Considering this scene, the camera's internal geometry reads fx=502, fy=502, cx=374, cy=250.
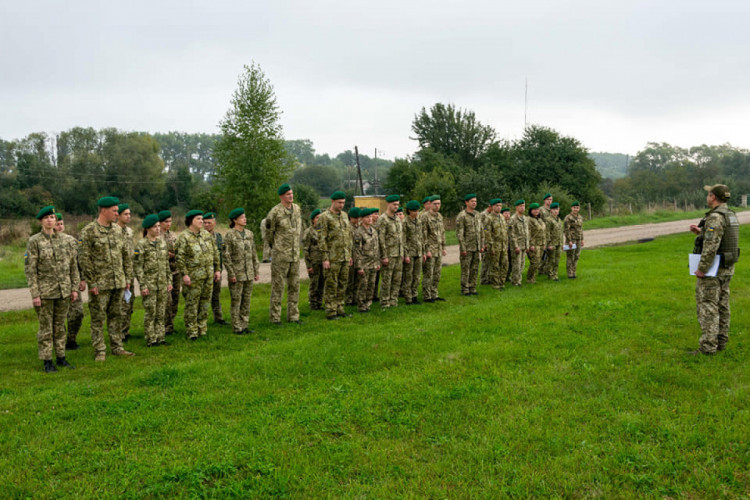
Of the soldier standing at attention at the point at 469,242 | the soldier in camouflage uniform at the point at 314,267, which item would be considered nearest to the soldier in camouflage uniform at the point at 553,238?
the soldier standing at attention at the point at 469,242

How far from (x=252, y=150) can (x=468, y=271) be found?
12904 mm

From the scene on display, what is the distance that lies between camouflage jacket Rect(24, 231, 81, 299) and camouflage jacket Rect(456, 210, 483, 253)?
26.6ft

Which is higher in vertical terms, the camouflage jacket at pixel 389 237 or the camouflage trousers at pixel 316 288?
the camouflage jacket at pixel 389 237

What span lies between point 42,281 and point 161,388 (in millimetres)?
2509

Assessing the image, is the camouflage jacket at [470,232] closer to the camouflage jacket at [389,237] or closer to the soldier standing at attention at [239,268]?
the camouflage jacket at [389,237]

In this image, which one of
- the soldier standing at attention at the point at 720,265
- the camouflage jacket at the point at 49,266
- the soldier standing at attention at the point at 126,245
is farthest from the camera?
the soldier standing at attention at the point at 126,245

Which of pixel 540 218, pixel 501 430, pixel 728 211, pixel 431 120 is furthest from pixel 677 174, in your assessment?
pixel 501 430

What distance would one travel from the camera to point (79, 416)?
17.0 ft

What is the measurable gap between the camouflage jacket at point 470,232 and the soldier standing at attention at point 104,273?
7.41m

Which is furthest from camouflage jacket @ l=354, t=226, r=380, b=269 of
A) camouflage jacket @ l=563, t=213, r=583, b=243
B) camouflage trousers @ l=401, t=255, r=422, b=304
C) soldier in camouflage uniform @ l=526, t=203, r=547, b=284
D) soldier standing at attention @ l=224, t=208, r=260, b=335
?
camouflage jacket @ l=563, t=213, r=583, b=243

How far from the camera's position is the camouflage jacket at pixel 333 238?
382 inches

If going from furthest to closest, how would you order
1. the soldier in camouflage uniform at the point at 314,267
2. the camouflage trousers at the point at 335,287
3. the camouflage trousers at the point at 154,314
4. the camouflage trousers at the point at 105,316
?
the soldier in camouflage uniform at the point at 314,267, the camouflage trousers at the point at 335,287, the camouflage trousers at the point at 154,314, the camouflage trousers at the point at 105,316

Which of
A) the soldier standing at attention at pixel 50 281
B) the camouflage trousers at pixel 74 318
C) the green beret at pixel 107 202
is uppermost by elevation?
the green beret at pixel 107 202

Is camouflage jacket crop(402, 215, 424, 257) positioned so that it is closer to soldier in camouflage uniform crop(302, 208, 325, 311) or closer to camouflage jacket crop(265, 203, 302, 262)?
soldier in camouflage uniform crop(302, 208, 325, 311)
